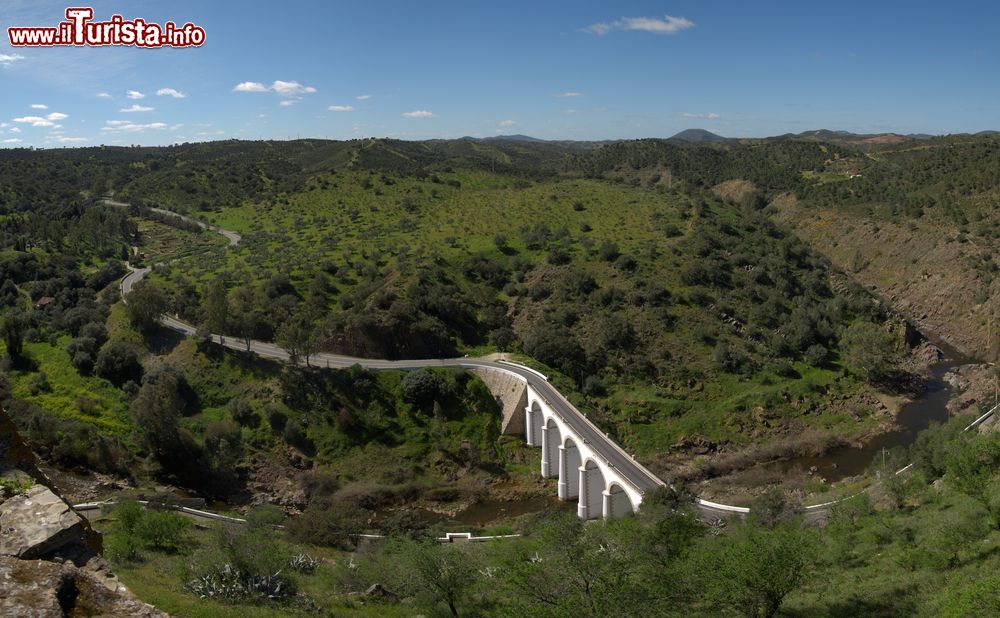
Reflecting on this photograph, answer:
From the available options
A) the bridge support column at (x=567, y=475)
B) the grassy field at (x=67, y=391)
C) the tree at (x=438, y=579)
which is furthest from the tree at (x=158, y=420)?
the bridge support column at (x=567, y=475)

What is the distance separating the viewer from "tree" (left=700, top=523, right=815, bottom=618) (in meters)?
20.8

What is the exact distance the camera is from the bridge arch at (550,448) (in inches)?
2084

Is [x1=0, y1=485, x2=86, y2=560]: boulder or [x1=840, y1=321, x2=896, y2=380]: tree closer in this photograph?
[x1=0, y1=485, x2=86, y2=560]: boulder

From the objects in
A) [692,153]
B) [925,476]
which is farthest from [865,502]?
[692,153]

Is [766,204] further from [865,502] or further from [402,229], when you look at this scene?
[865,502]

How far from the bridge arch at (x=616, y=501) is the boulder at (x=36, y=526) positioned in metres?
34.4

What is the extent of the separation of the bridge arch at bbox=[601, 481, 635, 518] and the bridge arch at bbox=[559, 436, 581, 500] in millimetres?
7245

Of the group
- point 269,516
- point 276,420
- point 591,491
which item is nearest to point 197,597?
point 269,516

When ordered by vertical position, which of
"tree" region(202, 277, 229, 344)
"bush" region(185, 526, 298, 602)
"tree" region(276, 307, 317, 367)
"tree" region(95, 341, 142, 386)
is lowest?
"bush" region(185, 526, 298, 602)

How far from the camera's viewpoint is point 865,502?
35.5 meters

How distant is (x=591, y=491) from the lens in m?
45.5

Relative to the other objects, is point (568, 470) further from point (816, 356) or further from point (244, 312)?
point (244, 312)

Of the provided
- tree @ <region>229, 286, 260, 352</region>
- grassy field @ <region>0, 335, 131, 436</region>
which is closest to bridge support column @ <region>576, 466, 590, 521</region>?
tree @ <region>229, 286, 260, 352</region>

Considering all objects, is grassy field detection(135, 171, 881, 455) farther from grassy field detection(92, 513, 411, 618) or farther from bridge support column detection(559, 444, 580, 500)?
grassy field detection(92, 513, 411, 618)
